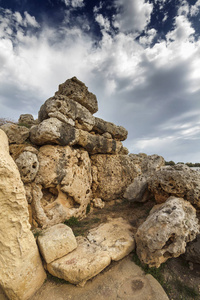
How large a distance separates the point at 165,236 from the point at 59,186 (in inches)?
152

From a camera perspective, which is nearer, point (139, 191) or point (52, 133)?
point (52, 133)

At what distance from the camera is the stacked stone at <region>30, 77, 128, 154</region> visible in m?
5.39

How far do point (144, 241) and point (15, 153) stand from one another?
188 inches

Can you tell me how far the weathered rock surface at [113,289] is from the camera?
10.1ft

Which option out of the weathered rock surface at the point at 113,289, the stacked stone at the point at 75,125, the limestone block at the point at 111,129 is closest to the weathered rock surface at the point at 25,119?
the stacked stone at the point at 75,125

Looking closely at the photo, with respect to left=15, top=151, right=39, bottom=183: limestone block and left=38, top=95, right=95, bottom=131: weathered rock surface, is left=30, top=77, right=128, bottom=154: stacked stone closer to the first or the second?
left=38, top=95, right=95, bottom=131: weathered rock surface

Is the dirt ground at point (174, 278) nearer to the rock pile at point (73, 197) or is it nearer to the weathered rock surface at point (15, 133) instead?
the rock pile at point (73, 197)

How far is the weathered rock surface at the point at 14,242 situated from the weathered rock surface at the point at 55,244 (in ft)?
0.91

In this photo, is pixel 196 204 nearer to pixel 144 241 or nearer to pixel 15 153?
pixel 144 241

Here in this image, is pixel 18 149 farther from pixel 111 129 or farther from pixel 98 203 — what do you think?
pixel 111 129

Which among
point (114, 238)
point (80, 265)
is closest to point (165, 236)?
point (114, 238)

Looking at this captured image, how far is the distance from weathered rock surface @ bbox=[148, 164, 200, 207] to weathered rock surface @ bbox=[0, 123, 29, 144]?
522cm

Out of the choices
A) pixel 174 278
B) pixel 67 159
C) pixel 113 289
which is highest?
pixel 67 159

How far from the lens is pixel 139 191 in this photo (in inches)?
243
